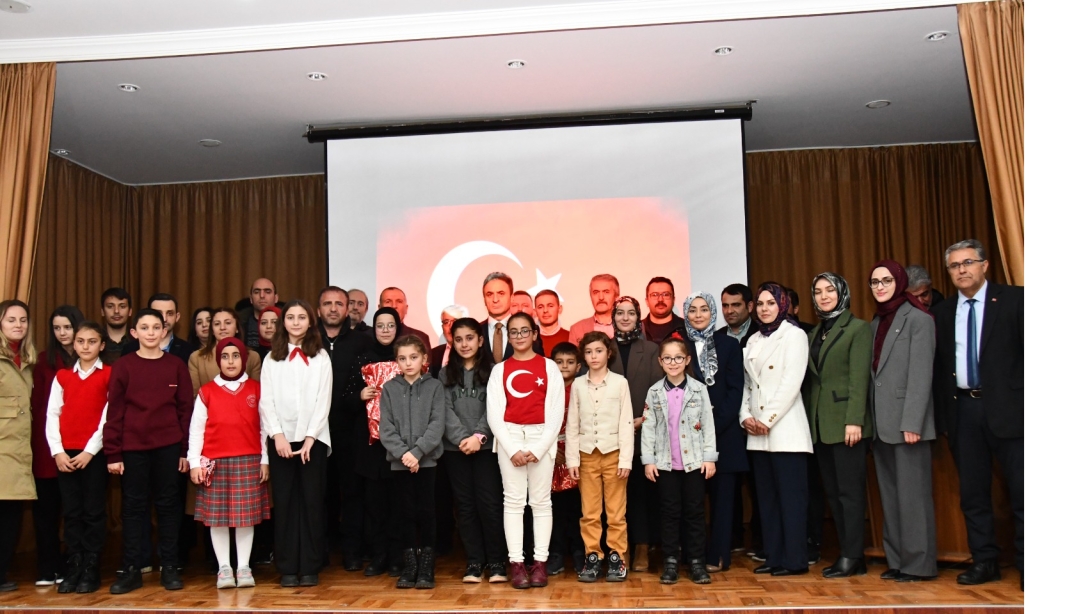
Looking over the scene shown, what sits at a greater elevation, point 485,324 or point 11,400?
point 485,324

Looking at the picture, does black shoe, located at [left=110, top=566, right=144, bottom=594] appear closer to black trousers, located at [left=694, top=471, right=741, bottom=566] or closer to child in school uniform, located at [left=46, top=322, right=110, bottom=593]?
child in school uniform, located at [left=46, top=322, right=110, bottom=593]

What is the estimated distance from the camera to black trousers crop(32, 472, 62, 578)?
4191 millimetres

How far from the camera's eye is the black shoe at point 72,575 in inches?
157

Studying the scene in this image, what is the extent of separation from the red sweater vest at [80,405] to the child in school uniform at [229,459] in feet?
1.46

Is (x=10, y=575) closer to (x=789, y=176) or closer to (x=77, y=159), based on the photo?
(x=77, y=159)

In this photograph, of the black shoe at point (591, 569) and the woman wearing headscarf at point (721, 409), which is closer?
the black shoe at point (591, 569)

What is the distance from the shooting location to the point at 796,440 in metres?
4.01

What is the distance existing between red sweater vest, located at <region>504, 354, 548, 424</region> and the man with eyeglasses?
1.27 metres

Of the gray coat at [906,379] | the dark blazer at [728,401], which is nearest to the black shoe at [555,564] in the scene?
the dark blazer at [728,401]

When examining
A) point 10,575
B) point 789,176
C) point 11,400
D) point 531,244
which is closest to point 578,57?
point 531,244

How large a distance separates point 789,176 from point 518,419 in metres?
3.87

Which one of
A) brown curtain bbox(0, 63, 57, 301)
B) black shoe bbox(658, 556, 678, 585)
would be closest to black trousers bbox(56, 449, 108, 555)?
brown curtain bbox(0, 63, 57, 301)

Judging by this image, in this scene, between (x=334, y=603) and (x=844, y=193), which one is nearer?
(x=334, y=603)

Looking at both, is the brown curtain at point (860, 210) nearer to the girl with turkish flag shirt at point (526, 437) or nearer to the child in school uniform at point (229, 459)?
the girl with turkish flag shirt at point (526, 437)
